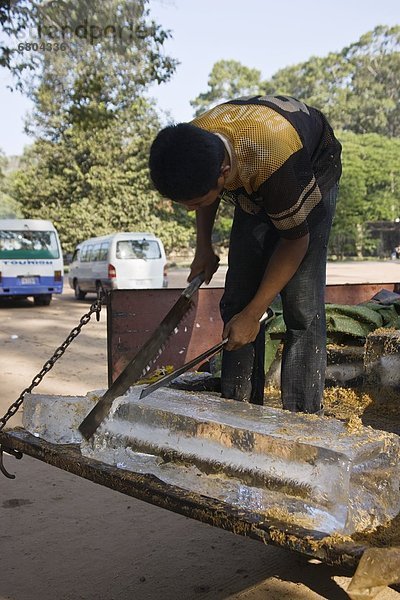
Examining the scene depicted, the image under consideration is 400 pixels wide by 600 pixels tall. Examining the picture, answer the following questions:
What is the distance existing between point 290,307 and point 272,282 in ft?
1.37

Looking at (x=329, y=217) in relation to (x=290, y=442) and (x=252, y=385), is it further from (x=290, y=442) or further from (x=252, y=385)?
(x=290, y=442)

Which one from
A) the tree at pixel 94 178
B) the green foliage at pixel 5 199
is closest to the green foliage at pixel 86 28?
the tree at pixel 94 178

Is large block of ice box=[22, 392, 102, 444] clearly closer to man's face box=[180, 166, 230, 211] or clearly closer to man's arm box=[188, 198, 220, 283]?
man's arm box=[188, 198, 220, 283]

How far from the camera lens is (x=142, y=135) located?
120ft

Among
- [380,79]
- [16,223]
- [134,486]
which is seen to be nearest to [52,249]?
[16,223]

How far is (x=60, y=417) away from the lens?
9.05 feet

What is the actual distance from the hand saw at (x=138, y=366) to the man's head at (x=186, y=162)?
1.62ft

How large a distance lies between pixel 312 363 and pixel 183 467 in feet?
2.52

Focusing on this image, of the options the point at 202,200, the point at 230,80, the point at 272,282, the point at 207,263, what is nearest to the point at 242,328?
the point at 272,282

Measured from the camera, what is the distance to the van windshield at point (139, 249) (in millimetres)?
17094

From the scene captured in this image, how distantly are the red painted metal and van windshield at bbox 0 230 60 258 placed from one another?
1301cm

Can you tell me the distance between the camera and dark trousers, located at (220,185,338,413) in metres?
2.80

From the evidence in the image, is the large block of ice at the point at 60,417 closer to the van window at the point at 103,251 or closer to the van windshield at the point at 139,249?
the van windshield at the point at 139,249

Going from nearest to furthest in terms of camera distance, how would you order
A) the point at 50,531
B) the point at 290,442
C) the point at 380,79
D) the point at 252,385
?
the point at 290,442
the point at 252,385
the point at 50,531
the point at 380,79
